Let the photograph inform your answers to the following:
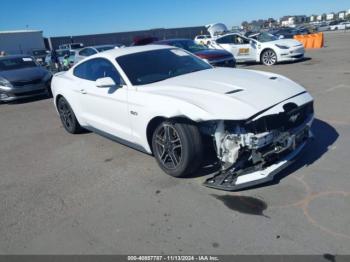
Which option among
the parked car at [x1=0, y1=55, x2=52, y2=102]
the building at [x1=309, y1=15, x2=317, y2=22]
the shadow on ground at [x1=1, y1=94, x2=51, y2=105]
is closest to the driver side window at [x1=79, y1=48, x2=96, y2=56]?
→ the parked car at [x1=0, y1=55, x2=52, y2=102]

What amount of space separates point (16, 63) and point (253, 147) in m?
11.1

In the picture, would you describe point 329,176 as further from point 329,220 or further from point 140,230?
point 140,230

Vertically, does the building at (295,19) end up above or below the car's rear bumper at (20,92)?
above

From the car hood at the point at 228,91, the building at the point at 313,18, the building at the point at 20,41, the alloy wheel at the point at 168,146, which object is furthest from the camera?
the building at the point at 313,18

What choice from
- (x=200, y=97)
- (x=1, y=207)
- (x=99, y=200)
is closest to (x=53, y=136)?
(x=1, y=207)

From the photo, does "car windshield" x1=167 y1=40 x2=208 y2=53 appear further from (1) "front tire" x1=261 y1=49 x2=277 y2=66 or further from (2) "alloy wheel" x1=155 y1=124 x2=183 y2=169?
(2) "alloy wheel" x1=155 y1=124 x2=183 y2=169

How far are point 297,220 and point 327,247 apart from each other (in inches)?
17.0

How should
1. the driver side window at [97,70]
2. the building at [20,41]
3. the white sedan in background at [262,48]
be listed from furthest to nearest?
the building at [20,41] < the white sedan in background at [262,48] < the driver side window at [97,70]

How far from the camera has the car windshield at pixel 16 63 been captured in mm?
11812

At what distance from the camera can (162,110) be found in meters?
4.01

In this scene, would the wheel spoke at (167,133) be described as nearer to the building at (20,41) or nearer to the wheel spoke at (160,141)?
the wheel spoke at (160,141)

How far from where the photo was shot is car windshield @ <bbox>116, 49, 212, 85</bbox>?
475 centimetres

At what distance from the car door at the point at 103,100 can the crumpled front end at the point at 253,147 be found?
1.48m

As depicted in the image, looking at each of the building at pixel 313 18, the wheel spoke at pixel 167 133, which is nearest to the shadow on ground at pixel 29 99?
the wheel spoke at pixel 167 133
